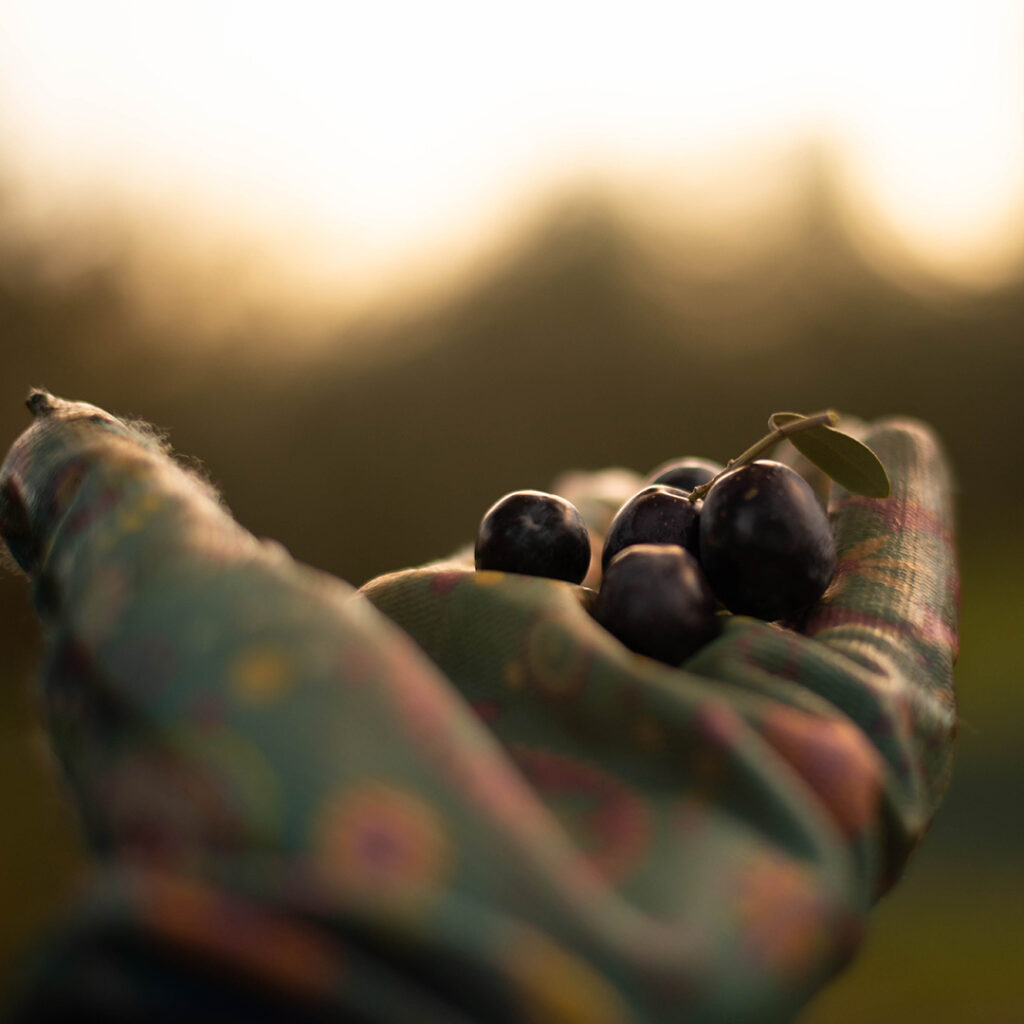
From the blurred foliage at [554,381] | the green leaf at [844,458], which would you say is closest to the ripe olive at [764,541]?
the green leaf at [844,458]

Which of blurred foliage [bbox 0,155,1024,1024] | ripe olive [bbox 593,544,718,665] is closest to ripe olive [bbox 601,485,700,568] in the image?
ripe olive [bbox 593,544,718,665]

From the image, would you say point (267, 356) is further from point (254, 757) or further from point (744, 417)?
point (254, 757)

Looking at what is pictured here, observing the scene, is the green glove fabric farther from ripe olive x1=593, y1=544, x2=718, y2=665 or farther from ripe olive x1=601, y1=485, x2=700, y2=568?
ripe olive x1=601, y1=485, x2=700, y2=568

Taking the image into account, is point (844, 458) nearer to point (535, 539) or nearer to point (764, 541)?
point (764, 541)

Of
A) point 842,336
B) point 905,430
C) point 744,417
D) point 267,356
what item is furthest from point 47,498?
point 842,336

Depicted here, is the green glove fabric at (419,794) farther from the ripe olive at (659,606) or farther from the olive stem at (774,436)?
the olive stem at (774,436)

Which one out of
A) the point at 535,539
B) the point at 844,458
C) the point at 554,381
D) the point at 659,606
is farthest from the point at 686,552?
the point at 554,381

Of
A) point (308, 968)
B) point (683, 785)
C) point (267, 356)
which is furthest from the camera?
point (267, 356)
